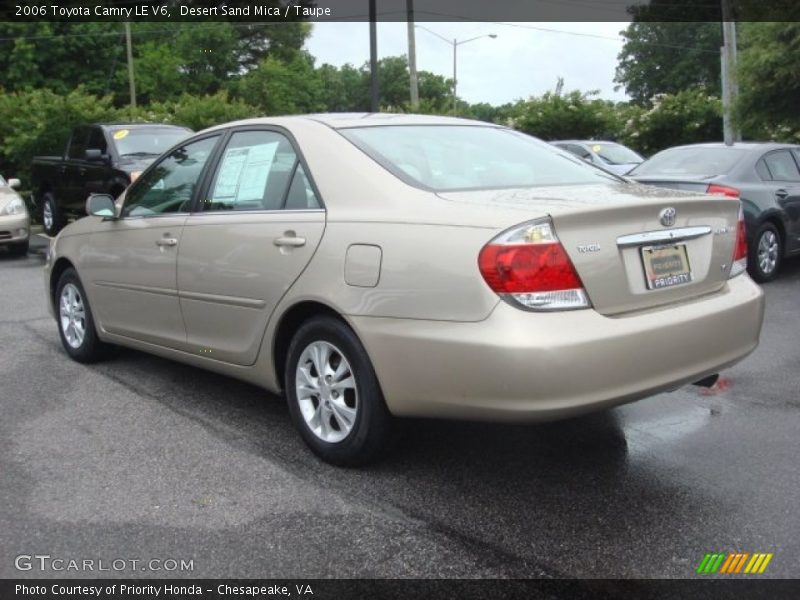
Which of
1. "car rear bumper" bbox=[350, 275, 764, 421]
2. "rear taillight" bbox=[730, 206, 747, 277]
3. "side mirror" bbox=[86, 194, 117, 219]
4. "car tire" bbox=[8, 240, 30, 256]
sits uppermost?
"side mirror" bbox=[86, 194, 117, 219]

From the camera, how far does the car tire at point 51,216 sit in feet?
44.5

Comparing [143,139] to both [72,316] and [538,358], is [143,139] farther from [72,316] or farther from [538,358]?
[538,358]

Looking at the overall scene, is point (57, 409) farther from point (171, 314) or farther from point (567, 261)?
point (567, 261)

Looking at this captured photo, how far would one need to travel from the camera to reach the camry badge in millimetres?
3400

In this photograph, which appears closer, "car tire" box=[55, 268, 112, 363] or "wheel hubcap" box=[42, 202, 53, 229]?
"car tire" box=[55, 268, 112, 363]

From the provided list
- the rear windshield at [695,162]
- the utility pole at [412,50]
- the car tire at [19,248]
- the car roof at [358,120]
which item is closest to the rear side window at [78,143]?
the car tire at [19,248]

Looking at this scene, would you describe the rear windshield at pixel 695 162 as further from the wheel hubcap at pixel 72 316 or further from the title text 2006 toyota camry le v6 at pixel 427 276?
the wheel hubcap at pixel 72 316

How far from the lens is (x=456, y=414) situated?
3.26 m

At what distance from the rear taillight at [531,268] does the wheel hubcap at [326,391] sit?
858 millimetres

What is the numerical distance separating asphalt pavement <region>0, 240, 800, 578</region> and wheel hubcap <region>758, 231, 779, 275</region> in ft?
12.9

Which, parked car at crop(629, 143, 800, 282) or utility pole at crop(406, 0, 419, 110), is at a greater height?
utility pole at crop(406, 0, 419, 110)

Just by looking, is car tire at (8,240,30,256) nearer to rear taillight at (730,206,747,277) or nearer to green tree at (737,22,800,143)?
rear taillight at (730,206,747,277)

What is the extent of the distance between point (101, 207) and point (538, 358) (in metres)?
3.33

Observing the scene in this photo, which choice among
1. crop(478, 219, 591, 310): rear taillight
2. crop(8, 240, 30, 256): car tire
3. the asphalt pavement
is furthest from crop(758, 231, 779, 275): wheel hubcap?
crop(8, 240, 30, 256): car tire
